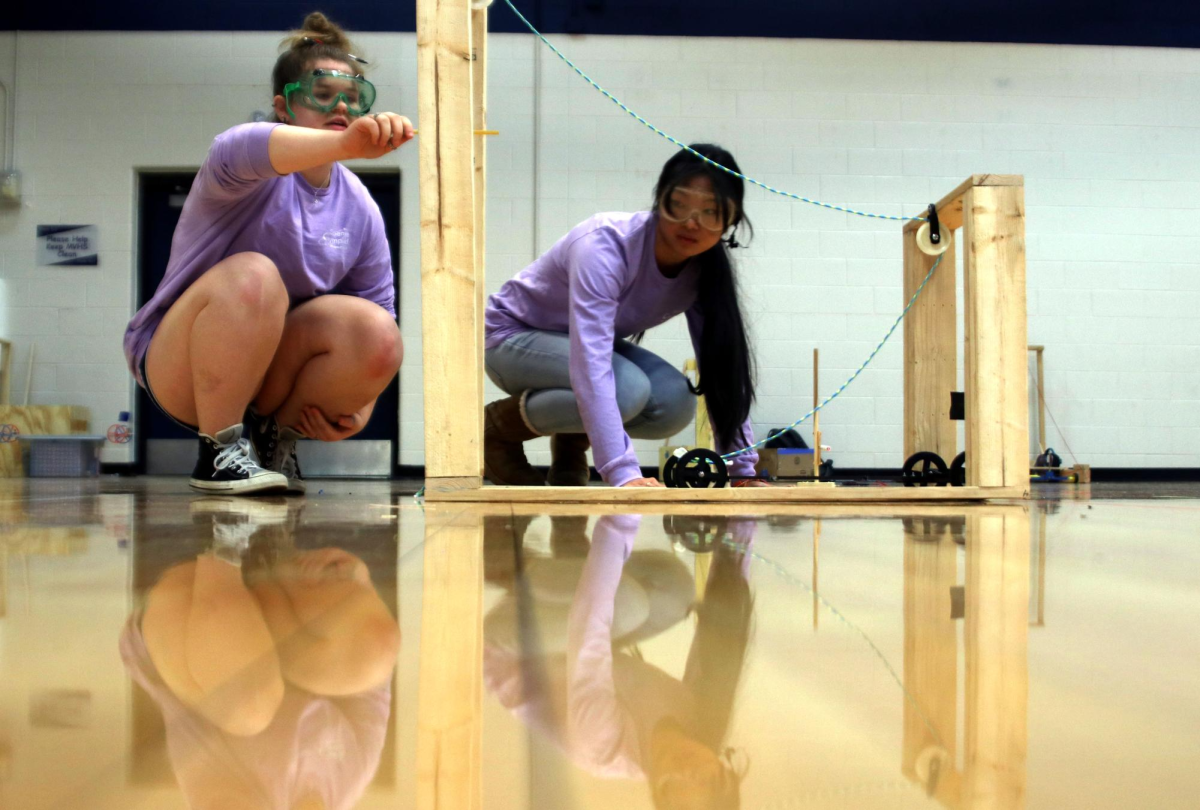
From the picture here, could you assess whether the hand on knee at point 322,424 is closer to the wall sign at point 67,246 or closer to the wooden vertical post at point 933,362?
the wooden vertical post at point 933,362

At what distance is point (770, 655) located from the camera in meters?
0.36

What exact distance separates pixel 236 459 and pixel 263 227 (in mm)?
402

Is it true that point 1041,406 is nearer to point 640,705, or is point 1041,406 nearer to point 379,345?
point 379,345

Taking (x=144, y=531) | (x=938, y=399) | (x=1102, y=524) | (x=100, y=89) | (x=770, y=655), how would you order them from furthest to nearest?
(x=100, y=89)
(x=938, y=399)
(x=1102, y=524)
(x=144, y=531)
(x=770, y=655)

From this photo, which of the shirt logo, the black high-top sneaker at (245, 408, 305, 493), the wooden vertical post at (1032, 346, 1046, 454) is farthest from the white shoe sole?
the wooden vertical post at (1032, 346, 1046, 454)

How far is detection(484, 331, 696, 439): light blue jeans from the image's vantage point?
7.49 feet

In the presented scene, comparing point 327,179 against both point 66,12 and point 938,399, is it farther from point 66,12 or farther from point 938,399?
point 66,12

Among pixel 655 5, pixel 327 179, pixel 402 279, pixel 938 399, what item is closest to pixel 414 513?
pixel 327 179

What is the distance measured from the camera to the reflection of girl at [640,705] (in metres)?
0.22

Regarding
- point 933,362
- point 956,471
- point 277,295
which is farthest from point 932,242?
point 277,295

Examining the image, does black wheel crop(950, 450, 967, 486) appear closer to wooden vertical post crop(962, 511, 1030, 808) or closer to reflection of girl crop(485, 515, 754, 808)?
wooden vertical post crop(962, 511, 1030, 808)

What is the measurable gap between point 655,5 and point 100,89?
2.94 metres

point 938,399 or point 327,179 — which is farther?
point 938,399

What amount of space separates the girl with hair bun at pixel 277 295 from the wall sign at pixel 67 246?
3740 mm
